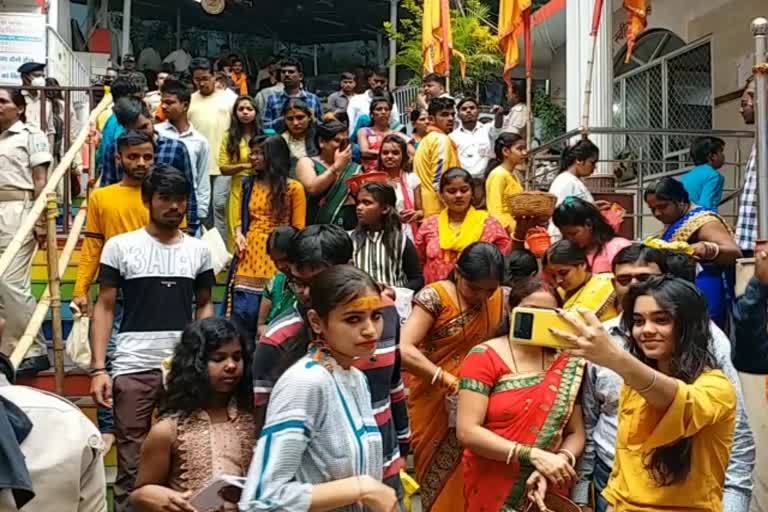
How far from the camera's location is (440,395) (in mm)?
4281

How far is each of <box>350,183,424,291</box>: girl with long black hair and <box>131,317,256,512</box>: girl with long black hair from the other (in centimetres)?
194

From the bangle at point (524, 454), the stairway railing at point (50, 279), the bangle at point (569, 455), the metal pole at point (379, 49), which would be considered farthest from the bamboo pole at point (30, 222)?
the metal pole at point (379, 49)

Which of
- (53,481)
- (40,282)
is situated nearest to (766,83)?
(53,481)

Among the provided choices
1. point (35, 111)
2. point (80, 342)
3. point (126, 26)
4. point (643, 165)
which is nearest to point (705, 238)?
point (80, 342)

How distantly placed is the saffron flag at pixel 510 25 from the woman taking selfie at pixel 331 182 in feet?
17.5

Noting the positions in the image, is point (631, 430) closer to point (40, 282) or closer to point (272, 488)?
point (272, 488)

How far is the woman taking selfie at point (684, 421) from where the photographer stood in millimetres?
2711

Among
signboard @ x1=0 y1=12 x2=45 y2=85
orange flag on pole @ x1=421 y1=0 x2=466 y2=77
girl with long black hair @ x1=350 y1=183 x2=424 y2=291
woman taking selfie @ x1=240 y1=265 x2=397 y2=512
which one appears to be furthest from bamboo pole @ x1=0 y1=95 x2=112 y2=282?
signboard @ x1=0 y1=12 x2=45 y2=85

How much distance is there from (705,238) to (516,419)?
7.29ft

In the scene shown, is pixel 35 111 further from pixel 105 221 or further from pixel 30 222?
pixel 105 221

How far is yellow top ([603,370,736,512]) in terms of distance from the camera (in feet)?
8.70

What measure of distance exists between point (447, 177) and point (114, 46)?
1886cm

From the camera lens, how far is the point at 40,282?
22.3ft

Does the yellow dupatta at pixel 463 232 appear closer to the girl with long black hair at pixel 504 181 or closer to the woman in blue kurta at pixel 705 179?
the girl with long black hair at pixel 504 181
